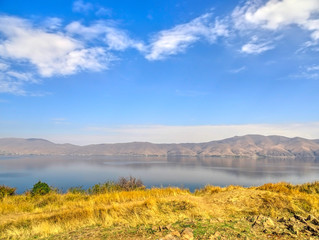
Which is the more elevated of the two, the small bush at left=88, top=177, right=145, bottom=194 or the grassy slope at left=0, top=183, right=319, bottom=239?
the grassy slope at left=0, top=183, right=319, bottom=239

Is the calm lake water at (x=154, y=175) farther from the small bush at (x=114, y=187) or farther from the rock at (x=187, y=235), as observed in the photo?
the rock at (x=187, y=235)

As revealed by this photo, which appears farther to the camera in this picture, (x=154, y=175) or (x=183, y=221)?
(x=154, y=175)

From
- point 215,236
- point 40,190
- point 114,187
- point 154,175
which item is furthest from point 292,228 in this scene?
point 154,175

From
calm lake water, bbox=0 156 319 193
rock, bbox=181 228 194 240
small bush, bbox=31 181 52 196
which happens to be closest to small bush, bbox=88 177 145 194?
small bush, bbox=31 181 52 196

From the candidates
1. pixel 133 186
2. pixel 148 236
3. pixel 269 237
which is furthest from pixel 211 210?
pixel 133 186

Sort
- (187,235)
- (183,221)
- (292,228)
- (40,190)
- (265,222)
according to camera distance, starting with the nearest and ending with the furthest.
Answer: (187,235) → (292,228) → (265,222) → (183,221) → (40,190)

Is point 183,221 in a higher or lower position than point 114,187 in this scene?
higher

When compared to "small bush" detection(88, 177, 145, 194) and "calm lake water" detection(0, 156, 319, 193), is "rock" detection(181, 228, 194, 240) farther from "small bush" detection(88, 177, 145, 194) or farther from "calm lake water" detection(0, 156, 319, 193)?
"small bush" detection(88, 177, 145, 194)

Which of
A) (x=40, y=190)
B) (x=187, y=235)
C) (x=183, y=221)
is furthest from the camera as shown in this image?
(x=40, y=190)

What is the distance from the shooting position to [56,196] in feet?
43.0

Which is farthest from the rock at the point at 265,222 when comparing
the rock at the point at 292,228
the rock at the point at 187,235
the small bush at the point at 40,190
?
the small bush at the point at 40,190

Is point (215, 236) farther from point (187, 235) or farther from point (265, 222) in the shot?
point (265, 222)

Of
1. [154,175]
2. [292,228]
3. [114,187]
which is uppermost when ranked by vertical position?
[292,228]

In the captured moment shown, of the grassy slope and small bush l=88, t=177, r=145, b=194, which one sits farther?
small bush l=88, t=177, r=145, b=194
